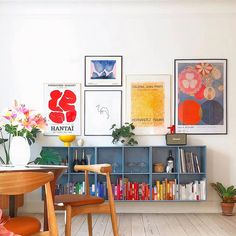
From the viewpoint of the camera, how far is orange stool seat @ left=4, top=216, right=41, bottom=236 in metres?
1.90

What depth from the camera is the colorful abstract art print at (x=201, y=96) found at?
565 centimetres

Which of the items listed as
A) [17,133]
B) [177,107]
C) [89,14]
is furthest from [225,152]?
[17,133]

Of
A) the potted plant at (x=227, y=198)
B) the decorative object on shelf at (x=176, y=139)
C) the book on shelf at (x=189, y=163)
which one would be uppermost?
the decorative object on shelf at (x=176, y=139)

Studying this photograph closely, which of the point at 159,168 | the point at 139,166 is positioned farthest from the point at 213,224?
the point at 139,166

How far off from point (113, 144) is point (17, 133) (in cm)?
254

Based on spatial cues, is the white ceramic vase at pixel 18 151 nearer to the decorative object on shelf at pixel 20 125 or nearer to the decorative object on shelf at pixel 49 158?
the decorative object on shelf at pixel 20 125

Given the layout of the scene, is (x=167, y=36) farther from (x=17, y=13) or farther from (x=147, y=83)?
(x=17, y=13)

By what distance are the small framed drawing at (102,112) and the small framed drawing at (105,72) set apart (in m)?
0.13

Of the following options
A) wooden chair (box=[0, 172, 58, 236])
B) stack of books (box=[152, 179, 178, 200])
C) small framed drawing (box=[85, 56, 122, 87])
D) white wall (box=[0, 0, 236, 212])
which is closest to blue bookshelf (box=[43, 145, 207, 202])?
stack of books (box=[152, 179, 178, 200])

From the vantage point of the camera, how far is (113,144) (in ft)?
18.4

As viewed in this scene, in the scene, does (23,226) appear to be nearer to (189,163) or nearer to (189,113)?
(189,163)

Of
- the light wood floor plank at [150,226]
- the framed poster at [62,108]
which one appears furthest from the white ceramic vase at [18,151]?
the framed poster at [62,108]

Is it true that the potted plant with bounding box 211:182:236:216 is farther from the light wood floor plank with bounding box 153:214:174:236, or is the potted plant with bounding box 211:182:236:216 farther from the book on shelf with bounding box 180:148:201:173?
the light wood floor plank with bounding box 153:214:174:236

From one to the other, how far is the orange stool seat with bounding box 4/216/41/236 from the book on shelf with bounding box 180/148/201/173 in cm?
361
